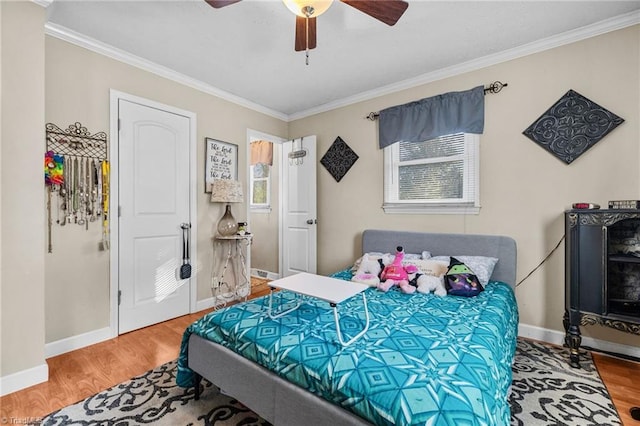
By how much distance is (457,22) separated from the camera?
226 cm

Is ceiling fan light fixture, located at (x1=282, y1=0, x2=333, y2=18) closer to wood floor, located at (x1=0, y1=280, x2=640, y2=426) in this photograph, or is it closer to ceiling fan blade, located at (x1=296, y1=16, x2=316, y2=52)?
ceiling fan blade, located at (x1=296, y1=16, x2=316, y2=52)

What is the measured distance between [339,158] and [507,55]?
2048mm

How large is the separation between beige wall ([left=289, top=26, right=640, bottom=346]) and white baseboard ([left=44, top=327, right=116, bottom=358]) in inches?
123

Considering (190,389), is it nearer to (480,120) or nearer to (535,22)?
(480,120)

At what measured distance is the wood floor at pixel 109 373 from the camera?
1.71 metres

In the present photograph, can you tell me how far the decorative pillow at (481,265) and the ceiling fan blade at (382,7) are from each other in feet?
6.58

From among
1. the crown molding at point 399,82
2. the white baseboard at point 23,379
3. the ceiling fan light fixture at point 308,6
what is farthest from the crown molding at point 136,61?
the white baseboard at point 23,379

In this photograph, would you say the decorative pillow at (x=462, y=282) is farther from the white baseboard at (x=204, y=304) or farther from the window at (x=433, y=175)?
the white baseboard at (x=204, y=304)

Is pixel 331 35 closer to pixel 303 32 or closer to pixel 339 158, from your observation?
pixel 303 32

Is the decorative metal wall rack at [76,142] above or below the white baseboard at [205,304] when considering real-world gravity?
above

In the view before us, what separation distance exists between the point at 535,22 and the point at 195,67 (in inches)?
122

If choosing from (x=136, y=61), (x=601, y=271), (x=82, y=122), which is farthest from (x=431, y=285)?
(x=136, y=61)

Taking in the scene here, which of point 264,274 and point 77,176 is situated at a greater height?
point 77,176

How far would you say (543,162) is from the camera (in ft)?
8.30
